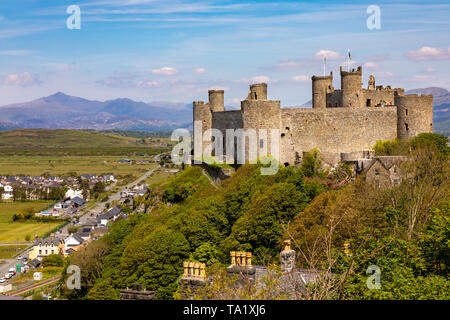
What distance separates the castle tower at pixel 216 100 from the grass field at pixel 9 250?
4608 centimetres

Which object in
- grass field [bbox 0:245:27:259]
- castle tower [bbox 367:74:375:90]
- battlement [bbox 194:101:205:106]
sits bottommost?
grass field [bbox 0:245:27:259]

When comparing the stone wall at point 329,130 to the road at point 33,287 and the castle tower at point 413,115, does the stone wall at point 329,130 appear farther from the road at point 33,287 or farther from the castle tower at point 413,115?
the road at point 33,287

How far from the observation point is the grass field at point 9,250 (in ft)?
255

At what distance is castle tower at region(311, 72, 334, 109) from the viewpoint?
134ft

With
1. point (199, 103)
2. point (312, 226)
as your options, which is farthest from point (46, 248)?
point (312, 226)

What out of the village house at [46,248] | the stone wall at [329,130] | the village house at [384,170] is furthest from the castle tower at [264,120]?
the village house at [46,248]

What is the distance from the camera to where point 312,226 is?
28.2m

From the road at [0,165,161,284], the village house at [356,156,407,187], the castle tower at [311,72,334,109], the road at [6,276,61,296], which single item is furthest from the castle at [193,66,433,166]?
the road at [0,165,161,284]

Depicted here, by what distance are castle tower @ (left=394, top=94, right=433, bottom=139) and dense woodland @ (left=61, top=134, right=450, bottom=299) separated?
932 mm

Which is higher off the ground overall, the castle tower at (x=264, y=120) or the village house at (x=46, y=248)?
the castle tower at (x=264, y=120)

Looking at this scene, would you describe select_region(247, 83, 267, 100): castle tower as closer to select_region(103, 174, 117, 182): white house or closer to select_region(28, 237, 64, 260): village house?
select_region(28, 237, 64, 260): village house

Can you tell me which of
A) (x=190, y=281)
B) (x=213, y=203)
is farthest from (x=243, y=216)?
(x=190, y=281)

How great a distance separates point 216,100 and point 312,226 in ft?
62.3
